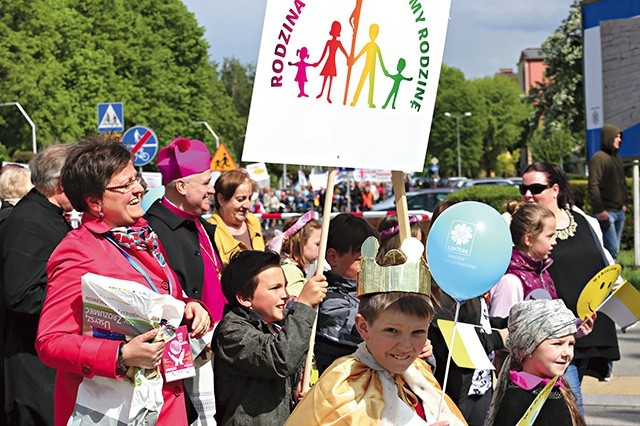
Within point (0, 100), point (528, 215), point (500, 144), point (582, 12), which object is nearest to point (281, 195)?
point (0, 100)

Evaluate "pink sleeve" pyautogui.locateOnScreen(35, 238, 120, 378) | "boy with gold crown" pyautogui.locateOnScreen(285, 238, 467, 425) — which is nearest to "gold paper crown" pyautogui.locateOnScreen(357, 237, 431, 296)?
"boy with gold crown" pyautogui.locateOnScreen(285, 238, 467, 425)

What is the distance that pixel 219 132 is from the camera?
91375mm

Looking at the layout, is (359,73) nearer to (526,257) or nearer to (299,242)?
(526,257)

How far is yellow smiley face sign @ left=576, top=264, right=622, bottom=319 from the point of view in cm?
502

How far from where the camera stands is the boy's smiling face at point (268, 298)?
15.9ft

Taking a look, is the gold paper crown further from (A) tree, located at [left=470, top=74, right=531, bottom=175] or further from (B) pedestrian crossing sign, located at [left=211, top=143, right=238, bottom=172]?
(A) tree, located at [left=470, top=74, right=531, bottom=175]

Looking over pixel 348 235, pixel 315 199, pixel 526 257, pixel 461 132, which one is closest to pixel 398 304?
pixel 348 235

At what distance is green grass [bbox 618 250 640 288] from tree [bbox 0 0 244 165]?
3530cm

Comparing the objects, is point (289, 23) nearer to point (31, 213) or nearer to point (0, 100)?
point (31, 213)

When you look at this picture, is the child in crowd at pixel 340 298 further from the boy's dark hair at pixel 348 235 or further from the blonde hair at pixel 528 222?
the blonde hair at pixel 528 222

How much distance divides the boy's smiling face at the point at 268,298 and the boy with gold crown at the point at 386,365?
3.14 feet

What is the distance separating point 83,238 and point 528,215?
2.92 meters

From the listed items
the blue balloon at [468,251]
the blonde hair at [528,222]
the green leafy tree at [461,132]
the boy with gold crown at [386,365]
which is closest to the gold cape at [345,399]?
the boy with gold crown at [386,365]

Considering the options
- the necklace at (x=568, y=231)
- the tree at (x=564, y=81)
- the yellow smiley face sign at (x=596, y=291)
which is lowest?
the yellow smiley face sign at (x=596, y=291)
